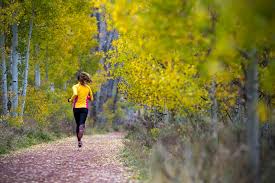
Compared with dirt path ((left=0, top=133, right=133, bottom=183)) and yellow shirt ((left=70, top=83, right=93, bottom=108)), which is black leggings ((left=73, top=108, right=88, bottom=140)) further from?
dirt path ((left=0, top=133, right=133, bottom=183))

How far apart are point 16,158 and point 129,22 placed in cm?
590

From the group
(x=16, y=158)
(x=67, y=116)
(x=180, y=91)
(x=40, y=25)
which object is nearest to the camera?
(x=180, y=91)

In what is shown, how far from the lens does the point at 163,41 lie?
6.06m

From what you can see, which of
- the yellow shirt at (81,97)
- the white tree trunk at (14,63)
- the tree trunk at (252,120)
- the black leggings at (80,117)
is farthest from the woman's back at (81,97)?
the tree trunk at (252,120)

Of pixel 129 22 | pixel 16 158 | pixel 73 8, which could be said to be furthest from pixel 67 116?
pixel 129 22

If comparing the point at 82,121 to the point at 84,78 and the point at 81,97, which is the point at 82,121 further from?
the point at 84,78

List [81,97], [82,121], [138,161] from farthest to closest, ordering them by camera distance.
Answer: [81,97], [82,121], [138,161]

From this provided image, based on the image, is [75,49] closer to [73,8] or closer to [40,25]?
[73,8]

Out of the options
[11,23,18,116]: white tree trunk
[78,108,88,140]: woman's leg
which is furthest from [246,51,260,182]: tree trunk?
[11,23,18,116]: white tree trunk

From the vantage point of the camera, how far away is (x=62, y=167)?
31.5 feet

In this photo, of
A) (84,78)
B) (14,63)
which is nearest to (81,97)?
(84,78)

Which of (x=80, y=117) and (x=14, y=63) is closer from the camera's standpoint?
(x=80, y=117)

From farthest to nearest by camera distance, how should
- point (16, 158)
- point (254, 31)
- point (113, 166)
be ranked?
1. point (16, 158)
2. point (113, 166)
3. point (254, 31)

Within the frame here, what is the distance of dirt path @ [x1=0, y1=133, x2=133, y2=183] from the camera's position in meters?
8.36
